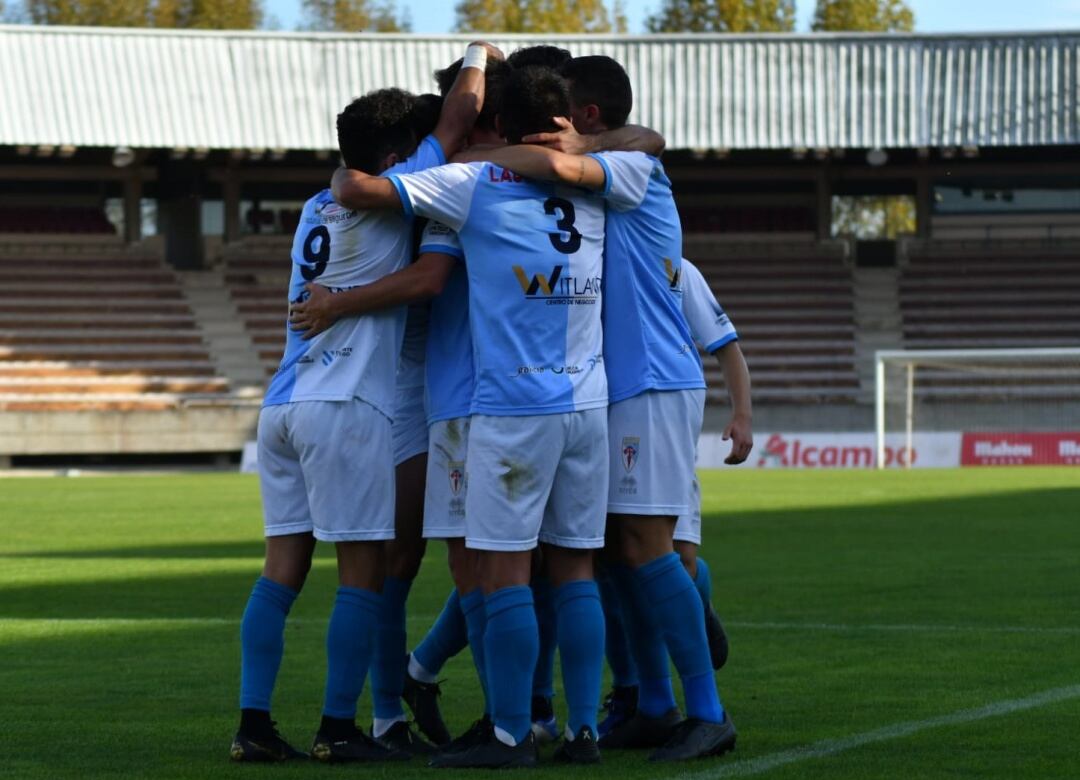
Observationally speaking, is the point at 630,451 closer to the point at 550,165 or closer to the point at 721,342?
the point at 550,165

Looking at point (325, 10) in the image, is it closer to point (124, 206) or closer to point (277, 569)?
point (124, 206)

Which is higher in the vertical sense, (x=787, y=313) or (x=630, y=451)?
(x=630, y=451)

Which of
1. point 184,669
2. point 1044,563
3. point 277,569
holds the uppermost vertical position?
point 277,569

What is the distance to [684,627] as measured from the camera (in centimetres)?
503

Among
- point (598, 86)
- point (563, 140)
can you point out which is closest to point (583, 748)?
point (563, 140)

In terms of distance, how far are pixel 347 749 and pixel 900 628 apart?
13.1ft

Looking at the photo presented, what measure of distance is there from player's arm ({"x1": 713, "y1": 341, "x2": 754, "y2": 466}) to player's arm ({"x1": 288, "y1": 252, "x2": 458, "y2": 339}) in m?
1.09

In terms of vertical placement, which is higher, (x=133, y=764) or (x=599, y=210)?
(x=599, y=210)

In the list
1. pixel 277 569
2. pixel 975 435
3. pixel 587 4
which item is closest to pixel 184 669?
pixel 277 569

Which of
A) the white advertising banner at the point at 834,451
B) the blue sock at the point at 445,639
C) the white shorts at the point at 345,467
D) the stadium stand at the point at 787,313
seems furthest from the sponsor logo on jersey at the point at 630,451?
the stadium stand at the point at 787,313

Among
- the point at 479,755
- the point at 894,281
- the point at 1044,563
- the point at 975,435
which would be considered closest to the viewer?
the point at 479,755

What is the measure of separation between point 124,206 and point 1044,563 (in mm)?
31300

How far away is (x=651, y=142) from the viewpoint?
5301 mm

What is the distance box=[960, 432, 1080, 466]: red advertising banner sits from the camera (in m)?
30.9
